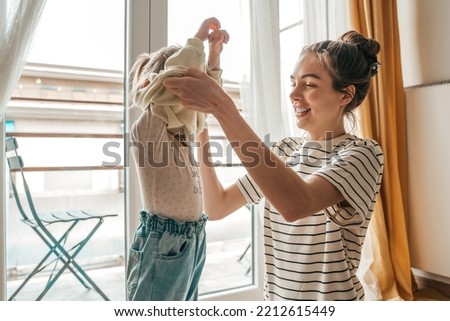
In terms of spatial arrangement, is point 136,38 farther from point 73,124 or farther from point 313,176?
point 313,176

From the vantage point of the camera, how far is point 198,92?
755 mm

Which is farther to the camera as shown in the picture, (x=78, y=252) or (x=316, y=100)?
(x=78, y=252)

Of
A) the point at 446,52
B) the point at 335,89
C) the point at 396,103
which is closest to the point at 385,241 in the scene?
the point at 396,103

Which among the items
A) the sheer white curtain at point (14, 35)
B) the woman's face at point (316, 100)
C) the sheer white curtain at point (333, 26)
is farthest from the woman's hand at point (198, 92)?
the sheer white curtain at point (333, 26)

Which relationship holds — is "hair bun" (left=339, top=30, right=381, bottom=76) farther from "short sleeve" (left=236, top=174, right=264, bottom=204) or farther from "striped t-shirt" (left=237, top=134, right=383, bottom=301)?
"short sleeve" (left=236, top=174, right=264, bottom=204)

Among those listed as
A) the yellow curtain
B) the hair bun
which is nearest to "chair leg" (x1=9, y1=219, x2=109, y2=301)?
the hair bun

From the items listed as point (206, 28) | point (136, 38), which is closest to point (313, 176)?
point (206, 28)

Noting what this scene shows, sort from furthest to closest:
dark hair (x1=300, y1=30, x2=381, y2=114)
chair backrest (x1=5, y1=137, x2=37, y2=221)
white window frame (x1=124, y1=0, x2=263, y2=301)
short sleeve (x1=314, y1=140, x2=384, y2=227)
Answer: white window frame (x1=124, y1=0, x2=263, y2=301) < chair backrest (x1=5, y1=137, x2=37, y2=221) < dark hair (x1=300, y1=30, x2=381, y2=114) < short sleeve (x1=314, y1=140, x2=384, y2=227)

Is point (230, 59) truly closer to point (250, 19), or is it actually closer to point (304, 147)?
point (250, 19)

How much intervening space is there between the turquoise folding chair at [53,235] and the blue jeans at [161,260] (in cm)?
72

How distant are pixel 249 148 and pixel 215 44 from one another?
0.34 metres

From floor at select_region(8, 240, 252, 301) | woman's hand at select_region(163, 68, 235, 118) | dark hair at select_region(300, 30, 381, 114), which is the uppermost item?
dark hair at select_region(300, 30, 381, 114)

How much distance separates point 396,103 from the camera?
6.03ft

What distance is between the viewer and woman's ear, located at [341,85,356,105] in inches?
39.9
